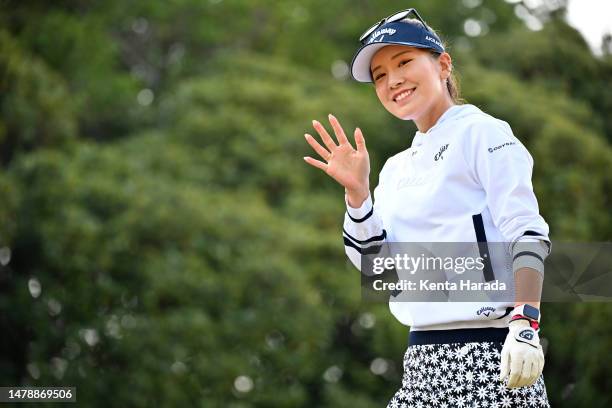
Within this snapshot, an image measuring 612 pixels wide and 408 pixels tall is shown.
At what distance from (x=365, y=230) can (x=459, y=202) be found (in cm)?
31

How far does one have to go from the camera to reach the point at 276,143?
407 inches

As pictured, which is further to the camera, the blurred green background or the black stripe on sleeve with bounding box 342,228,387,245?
the blurred green background

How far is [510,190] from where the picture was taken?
2283mm

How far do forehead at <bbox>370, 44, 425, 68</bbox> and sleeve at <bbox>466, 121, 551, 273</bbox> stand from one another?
0.31m

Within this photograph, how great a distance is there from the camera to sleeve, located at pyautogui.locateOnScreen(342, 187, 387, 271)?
259cm

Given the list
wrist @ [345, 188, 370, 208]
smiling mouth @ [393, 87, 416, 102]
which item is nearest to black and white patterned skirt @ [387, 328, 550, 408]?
wrist @ [345, 188, 370, 208]

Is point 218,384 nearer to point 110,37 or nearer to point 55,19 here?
point 55,19

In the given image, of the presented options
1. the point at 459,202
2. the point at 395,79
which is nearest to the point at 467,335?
the point at 459,202

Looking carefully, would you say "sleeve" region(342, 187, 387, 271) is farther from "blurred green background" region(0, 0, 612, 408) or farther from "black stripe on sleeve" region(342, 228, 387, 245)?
"blurred green background" region(0, 0, 612, 408)

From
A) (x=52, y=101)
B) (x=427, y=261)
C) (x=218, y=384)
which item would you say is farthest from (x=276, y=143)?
(x=427, y=261)

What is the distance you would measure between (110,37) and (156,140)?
2.53 m

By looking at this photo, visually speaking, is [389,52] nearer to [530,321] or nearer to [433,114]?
[433,114]

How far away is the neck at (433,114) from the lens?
262cm

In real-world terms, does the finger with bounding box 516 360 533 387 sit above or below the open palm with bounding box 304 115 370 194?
below
